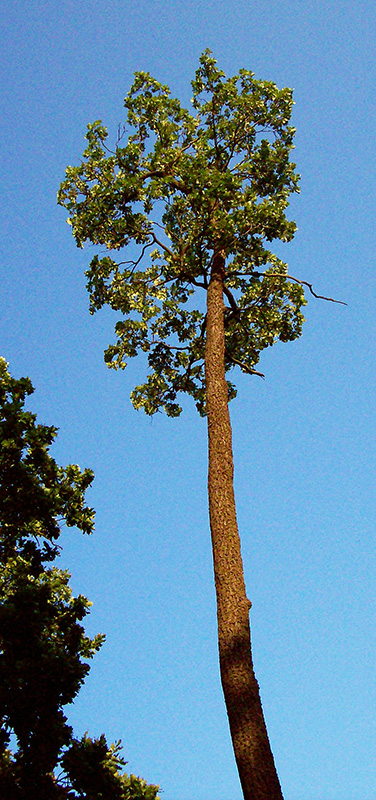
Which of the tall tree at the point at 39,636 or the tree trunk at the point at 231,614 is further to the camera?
the tall tree at the point at 39,636

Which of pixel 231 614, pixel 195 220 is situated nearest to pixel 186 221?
pixel 195 220

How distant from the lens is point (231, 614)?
949 centimetres

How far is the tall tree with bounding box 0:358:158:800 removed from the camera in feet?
33.7

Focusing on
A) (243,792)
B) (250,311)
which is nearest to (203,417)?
(250,311)

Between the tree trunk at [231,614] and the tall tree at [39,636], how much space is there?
3.19m

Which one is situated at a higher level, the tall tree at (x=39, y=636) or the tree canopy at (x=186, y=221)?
the tree canopy at (x=186, y=221)

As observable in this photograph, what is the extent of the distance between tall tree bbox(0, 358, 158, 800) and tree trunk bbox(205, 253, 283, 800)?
3.19 metres

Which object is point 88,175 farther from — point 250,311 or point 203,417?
point 203,417

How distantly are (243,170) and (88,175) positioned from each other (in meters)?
4.20

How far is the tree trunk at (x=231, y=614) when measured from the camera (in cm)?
806

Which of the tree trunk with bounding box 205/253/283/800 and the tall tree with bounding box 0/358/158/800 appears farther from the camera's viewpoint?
the tall tree with bounding box 0/358/158/800

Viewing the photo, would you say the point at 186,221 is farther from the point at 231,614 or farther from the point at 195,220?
the point at 231,614

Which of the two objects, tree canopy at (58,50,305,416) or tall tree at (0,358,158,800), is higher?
tree canopy at (58,50,305,416)

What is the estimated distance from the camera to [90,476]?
13930mm
